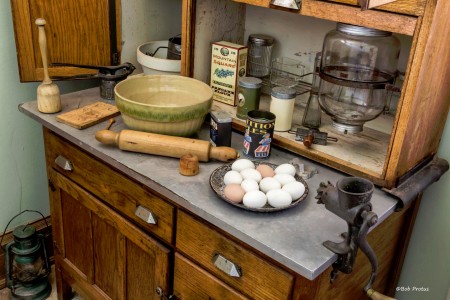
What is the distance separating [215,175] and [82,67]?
2.40 ft

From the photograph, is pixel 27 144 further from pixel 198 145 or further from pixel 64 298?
pixel 198 145

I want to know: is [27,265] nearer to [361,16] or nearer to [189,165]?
[189,165]

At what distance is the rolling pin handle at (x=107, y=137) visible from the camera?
131 centimetres

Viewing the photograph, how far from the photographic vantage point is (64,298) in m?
1.84

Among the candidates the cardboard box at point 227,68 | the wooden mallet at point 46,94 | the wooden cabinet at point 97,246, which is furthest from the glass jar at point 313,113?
the wooden mallet at point 46,94

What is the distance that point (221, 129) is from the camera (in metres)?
1.32

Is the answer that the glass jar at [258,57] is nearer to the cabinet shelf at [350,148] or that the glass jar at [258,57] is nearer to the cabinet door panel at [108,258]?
the cabinet shelf at [350,148]

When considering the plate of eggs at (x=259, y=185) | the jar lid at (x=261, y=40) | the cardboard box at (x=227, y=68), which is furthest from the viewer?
the jar lid at (x=261, y=40)

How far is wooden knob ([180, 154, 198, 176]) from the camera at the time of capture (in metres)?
1.20

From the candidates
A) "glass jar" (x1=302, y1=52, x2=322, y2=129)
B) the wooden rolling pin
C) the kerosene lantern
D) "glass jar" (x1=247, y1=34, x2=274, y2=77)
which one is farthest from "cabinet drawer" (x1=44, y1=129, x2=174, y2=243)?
"glass jar" (x1=247, y1=34, x2=274, y2=77)

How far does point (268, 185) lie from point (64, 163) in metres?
0.74

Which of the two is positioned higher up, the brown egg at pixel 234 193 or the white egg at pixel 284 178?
the white egg at pixel 284 178

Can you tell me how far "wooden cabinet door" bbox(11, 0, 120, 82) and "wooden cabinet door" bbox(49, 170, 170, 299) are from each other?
0.38m

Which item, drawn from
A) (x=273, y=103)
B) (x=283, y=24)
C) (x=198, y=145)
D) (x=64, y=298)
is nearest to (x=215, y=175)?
(x=198, y=145)
